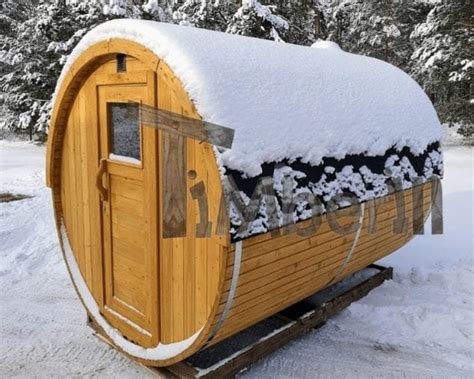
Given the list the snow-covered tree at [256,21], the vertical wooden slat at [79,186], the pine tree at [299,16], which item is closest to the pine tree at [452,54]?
the pine tree at [299,16]

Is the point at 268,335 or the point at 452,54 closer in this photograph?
the point at 268,335

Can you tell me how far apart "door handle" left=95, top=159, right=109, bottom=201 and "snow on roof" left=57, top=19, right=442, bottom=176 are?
829 millimetres

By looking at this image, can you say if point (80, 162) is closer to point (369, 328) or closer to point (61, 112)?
point (61, 112)

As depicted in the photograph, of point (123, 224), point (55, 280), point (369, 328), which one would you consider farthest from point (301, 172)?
point (55, 280)

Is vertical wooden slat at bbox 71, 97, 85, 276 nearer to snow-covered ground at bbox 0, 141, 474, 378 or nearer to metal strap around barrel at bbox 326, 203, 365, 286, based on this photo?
snow-covered ground at bbox 0, 141, 474, 378

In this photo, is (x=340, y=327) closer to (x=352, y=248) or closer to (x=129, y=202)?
(x=352, y=248)

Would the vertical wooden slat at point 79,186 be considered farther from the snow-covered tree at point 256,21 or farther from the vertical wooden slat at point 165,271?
the snow-covered tree at point 256,21

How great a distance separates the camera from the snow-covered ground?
376cm

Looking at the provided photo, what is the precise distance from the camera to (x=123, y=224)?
350cm

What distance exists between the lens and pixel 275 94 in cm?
306

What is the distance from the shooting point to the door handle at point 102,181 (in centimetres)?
352

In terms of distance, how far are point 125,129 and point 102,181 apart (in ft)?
1.55

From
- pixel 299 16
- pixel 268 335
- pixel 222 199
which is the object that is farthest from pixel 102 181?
pixel 299 16

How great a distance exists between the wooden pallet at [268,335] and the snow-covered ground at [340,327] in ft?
0.55
